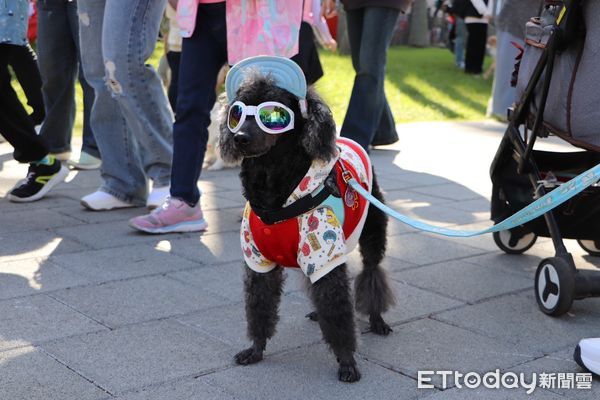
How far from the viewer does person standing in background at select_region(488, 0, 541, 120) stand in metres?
5.32

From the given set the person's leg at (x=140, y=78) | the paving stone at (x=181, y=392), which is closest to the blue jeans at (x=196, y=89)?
the person's leg at (x=140, y=78)

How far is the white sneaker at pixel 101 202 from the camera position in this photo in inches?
215

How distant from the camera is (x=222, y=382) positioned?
2982mm

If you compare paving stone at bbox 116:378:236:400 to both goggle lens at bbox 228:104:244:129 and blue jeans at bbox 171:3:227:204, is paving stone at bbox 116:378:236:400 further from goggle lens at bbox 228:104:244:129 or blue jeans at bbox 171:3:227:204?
blue jeans at bbox 171:3:227:204

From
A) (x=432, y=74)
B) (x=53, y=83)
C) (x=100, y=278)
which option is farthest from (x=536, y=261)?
(x=432, y=74)

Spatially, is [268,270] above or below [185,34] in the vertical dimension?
below

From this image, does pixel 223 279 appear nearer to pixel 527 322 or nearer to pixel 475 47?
pixel 527 322

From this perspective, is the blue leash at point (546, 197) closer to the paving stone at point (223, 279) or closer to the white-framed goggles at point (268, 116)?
the white-framed goggles at point (268, 116)

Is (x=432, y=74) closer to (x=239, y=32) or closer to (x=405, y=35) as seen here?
(x=405, y=35)

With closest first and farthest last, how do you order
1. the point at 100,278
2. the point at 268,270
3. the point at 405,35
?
the point at 268,270 < the point at 100,278 < the point at 405,35

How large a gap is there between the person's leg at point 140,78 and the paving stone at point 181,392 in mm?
2475

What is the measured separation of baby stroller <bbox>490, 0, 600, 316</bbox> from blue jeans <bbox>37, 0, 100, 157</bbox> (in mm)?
3699

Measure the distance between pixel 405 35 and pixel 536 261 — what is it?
21.9 metres

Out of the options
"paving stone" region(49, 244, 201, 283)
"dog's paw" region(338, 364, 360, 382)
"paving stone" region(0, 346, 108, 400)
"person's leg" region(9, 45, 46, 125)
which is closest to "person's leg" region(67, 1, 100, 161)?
"person's leg" region(9, 45, 46, 125)
